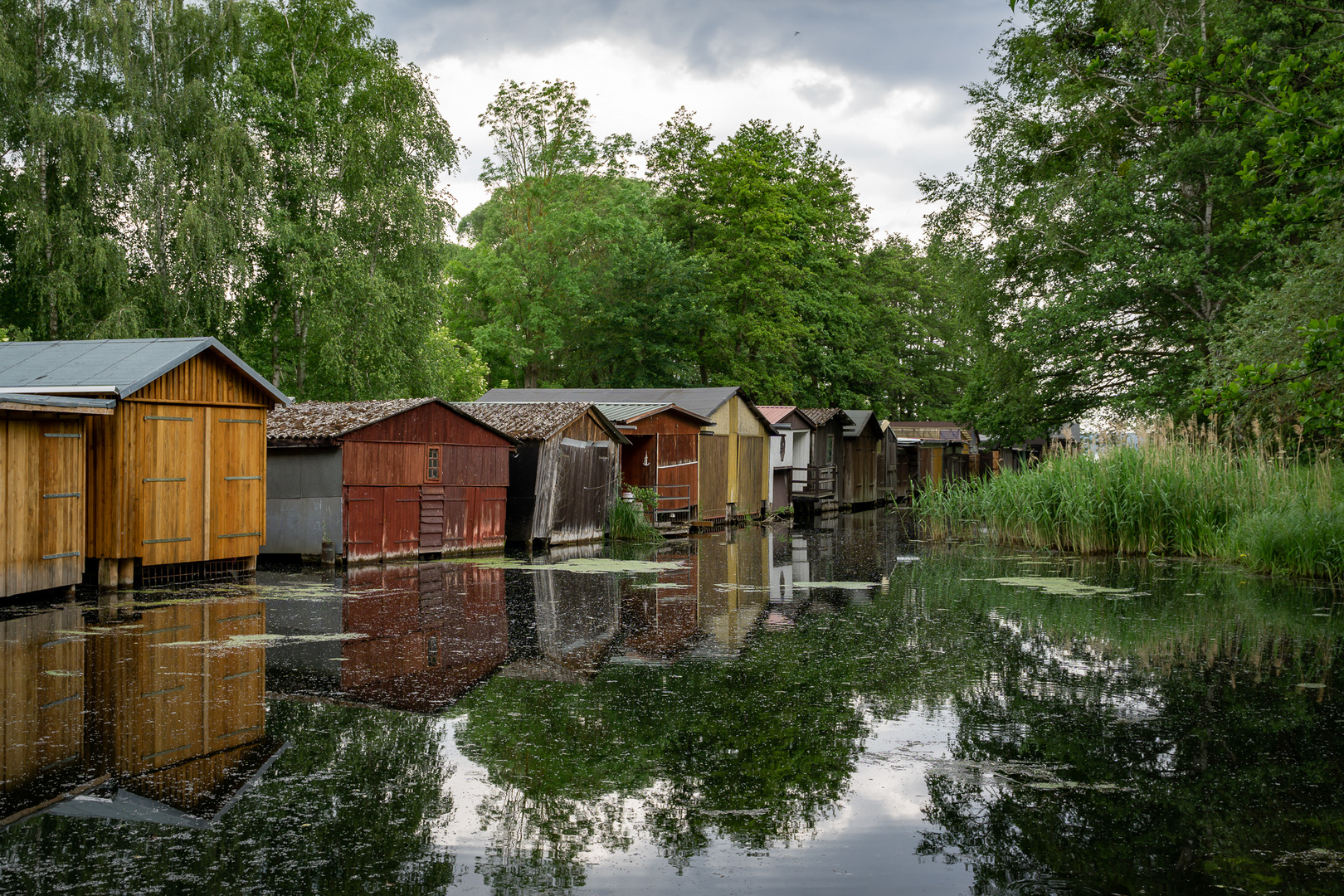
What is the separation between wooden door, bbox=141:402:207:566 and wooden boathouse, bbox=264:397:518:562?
8.45ft

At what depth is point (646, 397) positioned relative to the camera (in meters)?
30.0

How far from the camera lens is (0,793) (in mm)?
4973

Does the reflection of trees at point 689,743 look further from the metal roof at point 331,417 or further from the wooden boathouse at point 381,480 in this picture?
the metal roof at point 331,417

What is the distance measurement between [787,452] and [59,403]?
24.0 meters

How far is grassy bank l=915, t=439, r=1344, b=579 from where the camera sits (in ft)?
45.9

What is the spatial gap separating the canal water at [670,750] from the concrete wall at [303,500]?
5724 mm

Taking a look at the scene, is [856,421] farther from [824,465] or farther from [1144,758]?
[1144,758]

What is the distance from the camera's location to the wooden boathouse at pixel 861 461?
125ft

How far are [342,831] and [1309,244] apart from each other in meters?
18.5

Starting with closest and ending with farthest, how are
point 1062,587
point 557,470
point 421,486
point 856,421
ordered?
1. point 1062,587
2. point 421,486
3. point 557,470
4. point 856,421

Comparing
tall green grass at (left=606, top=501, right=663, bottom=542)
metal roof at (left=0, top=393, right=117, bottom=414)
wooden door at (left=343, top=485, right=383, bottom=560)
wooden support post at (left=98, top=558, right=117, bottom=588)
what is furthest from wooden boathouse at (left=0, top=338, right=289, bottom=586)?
tall green grass at (left=606, top=501, right=663, bottom=542)

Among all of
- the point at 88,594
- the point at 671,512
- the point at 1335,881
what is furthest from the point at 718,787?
the point at 671,512

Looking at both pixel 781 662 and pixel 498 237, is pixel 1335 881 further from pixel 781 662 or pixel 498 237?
pixel 498 237

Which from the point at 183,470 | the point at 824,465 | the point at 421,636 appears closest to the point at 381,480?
the point at 183,470
